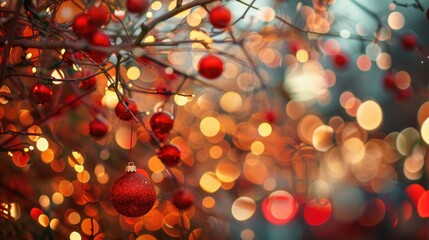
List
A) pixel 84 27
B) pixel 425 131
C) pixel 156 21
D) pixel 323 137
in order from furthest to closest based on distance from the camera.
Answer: pixel 323 137 < pixel 425 131 < pixel 156 21 < pixel 84 27

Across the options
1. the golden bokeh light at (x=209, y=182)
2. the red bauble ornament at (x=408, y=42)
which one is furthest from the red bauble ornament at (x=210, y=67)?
the golden bokeh light at (x=209, y=182)

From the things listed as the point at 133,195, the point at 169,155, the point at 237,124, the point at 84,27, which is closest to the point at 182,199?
the point at 169,155

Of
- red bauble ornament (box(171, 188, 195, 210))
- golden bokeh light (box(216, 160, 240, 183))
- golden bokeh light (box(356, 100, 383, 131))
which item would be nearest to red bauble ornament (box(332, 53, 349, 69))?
red bauble ornament (box(171, 188, 195, 210))

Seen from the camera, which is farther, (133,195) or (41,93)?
(41,93)

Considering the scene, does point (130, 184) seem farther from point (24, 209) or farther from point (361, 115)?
point (361, 115)

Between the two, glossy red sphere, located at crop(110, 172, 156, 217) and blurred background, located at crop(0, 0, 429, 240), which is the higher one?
glossy red sphere, located at crop(110, 172, 156, 217)

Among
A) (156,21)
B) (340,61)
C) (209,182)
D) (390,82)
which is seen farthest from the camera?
(209,182)

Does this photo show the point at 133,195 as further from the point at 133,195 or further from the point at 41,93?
the point at 41,93

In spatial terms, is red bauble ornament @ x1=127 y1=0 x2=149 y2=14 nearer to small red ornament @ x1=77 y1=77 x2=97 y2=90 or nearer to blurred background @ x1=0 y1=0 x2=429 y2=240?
blurred background @ x1=0 y1=0 x2=429 y2=240

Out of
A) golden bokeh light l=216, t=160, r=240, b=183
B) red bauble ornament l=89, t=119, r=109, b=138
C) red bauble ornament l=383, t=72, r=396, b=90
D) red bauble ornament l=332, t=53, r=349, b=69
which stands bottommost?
golden bokeh light l=216, t=160, r=240, b=183

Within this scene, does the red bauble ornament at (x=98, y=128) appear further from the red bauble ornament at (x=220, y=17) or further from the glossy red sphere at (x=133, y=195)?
the red bauble ornament at (x=220, y=17)
